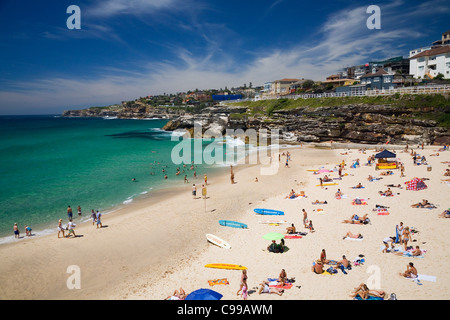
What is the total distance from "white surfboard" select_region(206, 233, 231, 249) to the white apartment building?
58.9m

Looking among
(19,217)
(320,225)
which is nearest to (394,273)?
(320,225)

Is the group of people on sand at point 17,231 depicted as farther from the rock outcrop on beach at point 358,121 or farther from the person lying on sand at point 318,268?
the rock outcrop on beach at point 358,121

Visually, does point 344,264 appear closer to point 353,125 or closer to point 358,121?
point 353,125

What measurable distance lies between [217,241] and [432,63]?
6214cm

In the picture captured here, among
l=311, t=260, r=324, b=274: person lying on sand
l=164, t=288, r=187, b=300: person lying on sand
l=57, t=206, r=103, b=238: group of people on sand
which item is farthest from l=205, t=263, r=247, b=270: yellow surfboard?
l=57, t=206, r=103, b=238: group of people on sand

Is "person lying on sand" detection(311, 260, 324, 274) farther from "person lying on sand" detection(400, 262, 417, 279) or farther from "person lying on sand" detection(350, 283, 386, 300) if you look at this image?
"person lying on sand" detection(400, 262, 417, 279)

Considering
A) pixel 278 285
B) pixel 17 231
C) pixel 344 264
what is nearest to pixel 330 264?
pixel 344 264

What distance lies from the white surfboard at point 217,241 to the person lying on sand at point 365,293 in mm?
5840

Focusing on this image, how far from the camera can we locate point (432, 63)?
164ft

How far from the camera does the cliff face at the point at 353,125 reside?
113 ft

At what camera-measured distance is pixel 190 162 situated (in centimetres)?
3409

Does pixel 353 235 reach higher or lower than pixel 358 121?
lower
